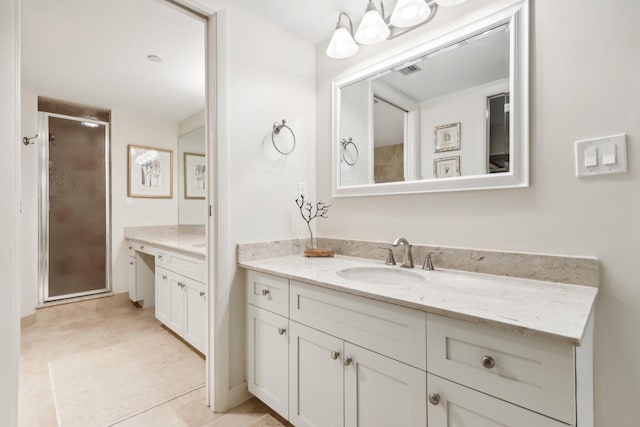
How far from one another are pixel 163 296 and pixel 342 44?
2.49 meters

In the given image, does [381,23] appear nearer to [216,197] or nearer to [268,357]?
[216,197]

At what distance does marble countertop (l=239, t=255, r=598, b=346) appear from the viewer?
2.40 ft

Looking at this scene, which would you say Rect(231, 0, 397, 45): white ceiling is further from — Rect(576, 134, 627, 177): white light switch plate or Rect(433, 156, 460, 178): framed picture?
Rect(576, 134, 627, 177): white light switch plate

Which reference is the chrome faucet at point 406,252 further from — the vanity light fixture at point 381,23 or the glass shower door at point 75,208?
the glass shower door at point 75,208

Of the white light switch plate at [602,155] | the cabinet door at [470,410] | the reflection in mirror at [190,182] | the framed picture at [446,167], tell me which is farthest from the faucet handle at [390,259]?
the reflection in mirror at [190,182]

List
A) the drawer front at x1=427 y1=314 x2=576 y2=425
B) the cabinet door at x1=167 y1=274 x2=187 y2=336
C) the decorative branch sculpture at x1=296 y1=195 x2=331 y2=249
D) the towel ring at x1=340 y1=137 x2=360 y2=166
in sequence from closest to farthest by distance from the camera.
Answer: the drawer front at x1=427 y1=314 x2=576 y2=425
the towel ring at x1=340 y1=137 x2=360 y2=166
the decorative branch sculpture at x1=296 y1=195 x2=331 y2=249
the cabinet door at x1=167 y1=274 x2=187 y2=336

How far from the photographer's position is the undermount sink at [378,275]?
1442mm

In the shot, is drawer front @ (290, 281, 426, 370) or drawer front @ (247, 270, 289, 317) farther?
drawer front @ (247, 270, 289, 317)

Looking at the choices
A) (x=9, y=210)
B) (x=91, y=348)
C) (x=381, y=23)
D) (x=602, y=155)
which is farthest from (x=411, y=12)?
(x=91, y=348)

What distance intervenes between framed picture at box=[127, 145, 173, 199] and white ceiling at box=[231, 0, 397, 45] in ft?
8.40

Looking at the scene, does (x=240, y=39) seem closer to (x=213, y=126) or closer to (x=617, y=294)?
(x=213, y=126)

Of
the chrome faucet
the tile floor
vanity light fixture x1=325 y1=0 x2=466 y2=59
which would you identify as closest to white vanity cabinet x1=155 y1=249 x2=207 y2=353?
the tile floor

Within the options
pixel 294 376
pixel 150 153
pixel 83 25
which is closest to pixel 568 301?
pixel 294 376

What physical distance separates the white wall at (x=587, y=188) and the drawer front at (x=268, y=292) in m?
0.90
